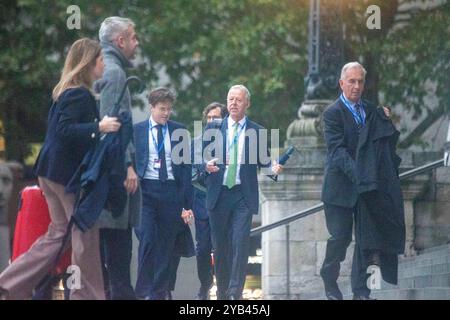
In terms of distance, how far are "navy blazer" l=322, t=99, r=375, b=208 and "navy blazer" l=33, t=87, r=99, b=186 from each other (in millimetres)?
2609

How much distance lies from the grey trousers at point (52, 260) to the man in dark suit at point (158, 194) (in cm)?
179

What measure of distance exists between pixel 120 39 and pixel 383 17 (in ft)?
48.9

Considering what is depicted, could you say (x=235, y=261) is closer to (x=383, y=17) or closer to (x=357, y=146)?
(x=357, y=146)

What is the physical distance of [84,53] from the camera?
1537 cm

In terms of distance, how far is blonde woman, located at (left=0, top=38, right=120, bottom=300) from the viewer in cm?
1516

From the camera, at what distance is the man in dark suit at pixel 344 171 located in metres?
17.1

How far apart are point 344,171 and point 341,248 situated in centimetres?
71

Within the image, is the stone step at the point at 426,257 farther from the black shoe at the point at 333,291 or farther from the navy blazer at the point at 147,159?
the navy blazer at the point at 147,159

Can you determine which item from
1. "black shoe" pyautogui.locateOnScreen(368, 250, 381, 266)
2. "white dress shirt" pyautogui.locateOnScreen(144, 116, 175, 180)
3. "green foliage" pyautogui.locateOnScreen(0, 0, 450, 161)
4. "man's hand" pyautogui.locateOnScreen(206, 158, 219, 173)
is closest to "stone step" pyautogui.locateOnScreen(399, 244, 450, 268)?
"black shoe" pyautogui.locateOnScreen(368, 250, 381, 266)

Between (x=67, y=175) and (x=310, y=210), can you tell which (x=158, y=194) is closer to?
(x=67, y=175)

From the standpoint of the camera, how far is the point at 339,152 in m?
17.1

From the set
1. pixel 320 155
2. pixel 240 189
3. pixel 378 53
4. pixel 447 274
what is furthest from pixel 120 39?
pixel 378 53

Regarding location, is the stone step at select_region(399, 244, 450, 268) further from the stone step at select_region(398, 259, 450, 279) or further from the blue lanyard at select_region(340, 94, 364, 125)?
the blue lanyard at select_region(340, 94, 364, 125)
